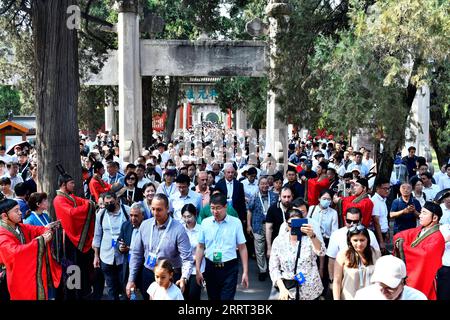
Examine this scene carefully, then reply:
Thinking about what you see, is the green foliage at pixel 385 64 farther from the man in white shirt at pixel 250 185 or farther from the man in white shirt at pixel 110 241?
the man in white shirt at pixel 110 241

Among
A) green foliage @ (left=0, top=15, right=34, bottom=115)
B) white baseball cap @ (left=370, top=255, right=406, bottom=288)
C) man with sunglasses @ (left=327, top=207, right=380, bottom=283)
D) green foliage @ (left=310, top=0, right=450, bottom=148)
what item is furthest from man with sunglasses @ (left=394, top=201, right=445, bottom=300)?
green foliage @ (left=0, top=15, right=34, bottom=115)

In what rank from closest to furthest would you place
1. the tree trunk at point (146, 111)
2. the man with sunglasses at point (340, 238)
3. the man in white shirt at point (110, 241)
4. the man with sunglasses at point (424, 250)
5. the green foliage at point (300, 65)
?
1. the man with sunglasses at point (424, 250)
2. the man with sunglasses at point (340, 238)
3. the man in white shirt at point (110, 241)
4. the green foliage at point (300, 65)
5. the tree trunk at point (146, 111)

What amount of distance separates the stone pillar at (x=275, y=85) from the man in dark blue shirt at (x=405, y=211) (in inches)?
190

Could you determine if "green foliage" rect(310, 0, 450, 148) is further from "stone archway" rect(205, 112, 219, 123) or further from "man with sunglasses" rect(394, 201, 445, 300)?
"stone archway" rect(205, 112, 219, 123)

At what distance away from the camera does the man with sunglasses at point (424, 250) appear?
21.1 feet

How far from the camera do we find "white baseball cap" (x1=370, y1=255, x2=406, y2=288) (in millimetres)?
4320

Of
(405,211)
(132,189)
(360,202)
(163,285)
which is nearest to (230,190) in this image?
(132,189)

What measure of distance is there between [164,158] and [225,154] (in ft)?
18.0

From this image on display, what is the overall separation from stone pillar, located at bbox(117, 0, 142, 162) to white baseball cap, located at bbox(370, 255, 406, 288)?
14.3 meters

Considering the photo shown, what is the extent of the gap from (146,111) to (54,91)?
1349 cm

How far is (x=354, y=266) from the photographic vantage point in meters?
5.79

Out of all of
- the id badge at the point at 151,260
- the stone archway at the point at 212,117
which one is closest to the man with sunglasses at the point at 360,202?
the id badge at the point at 151,260

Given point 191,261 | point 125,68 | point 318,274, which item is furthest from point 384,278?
point 125,68

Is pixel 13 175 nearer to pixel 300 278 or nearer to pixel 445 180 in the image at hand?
pixel 300 278
